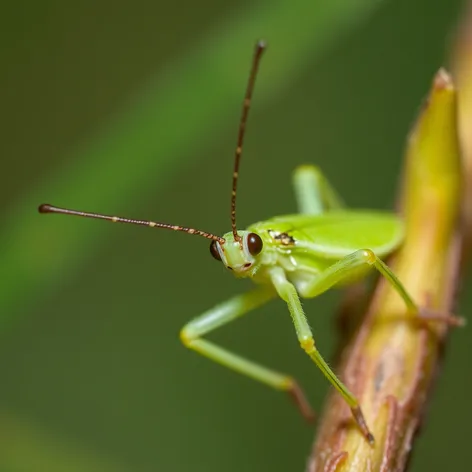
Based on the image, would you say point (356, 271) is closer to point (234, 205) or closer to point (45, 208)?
point (234, 205)

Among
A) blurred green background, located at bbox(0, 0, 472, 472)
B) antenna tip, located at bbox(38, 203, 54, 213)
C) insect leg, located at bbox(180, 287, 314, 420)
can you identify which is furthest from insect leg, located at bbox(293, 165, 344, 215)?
antenna tip, located at bbox(38, 203, 54, 213)

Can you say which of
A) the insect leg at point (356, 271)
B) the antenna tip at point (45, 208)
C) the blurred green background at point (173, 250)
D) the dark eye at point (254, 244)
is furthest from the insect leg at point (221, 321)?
the blurred green background at point (173, 250)

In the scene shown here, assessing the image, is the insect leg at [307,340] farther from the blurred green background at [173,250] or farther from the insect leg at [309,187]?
the blurred green background at [173,250]

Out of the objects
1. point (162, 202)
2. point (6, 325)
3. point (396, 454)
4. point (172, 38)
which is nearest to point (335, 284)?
point (396, 454)

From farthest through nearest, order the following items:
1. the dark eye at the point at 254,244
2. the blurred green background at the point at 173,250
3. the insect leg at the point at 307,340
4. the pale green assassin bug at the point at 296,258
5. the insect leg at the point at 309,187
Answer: the blurred green background at the point at 173,250 < the insect leg at the point at 309,187 < the dark eye at the point at 254,244 < the pale green assassin bug at the point at 296,258 < the insect leg at the point at 307,340

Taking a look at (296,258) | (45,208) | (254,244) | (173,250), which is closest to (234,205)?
(254,244)

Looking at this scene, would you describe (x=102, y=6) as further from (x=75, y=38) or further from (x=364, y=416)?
(x=364, y=416)
